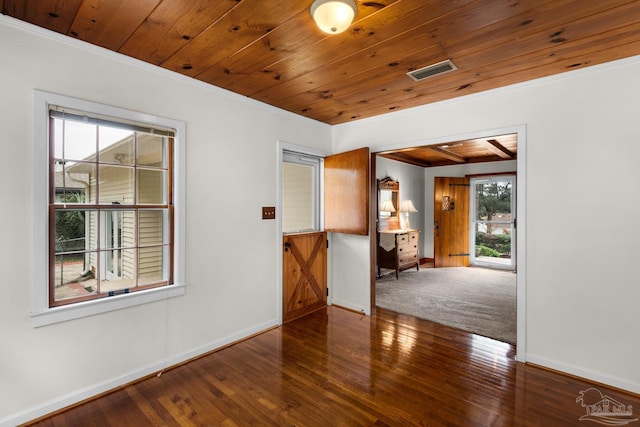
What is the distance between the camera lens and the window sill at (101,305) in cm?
202

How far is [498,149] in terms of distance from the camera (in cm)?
543

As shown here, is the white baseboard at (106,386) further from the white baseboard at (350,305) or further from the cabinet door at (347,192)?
the cabinet door at (347,192)

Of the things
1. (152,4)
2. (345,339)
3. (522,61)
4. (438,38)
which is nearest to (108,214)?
(152,4)

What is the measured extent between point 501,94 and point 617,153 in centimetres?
104

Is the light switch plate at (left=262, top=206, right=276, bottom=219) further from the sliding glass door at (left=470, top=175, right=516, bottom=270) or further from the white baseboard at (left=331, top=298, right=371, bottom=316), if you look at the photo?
the sliding glass door at (left=470, top=175, right=516, bottom=270)

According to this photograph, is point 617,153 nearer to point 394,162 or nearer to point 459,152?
point 459,152

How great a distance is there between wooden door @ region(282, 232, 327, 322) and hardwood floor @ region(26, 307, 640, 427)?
2.14 feet

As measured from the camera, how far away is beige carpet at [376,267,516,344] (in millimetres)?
3639

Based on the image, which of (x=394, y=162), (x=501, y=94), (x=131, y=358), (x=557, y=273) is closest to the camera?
(x=131, y=358)

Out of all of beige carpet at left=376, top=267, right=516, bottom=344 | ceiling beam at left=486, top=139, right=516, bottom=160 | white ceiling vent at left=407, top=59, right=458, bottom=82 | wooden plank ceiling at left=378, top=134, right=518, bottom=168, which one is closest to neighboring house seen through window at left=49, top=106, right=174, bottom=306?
white ceiling vent at left=407, top=59, right=458, bottom=82

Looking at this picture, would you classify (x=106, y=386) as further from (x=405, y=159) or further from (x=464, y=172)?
(x=464, y=172)

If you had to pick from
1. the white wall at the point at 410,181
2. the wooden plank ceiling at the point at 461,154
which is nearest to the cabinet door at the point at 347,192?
the wooden plank ceiling at the point at 461,154

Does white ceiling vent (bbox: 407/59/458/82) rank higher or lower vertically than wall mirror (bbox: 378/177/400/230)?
higher

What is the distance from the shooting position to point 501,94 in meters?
2.91
